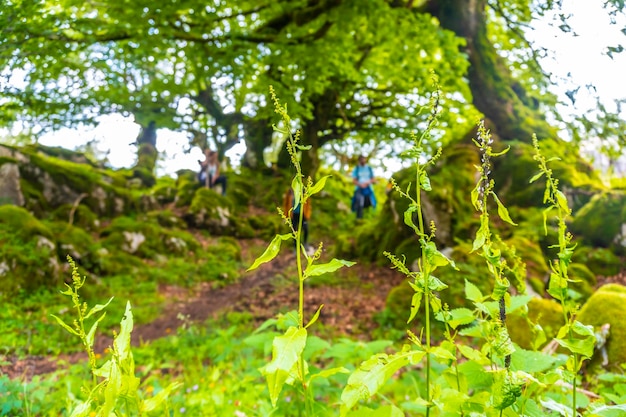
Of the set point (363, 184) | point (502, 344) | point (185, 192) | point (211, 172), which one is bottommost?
point (185, 192)

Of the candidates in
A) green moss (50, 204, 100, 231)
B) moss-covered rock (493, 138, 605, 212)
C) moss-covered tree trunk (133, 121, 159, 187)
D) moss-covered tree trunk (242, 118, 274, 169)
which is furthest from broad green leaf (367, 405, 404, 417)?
moss-covered tree trunk (133, 121, 159, 187)

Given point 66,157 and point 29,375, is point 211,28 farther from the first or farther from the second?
point 66,157

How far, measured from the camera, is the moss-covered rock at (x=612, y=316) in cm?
280

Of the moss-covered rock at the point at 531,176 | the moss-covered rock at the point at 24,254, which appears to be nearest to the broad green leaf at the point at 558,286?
the moss-covered rock at the point at 24,254

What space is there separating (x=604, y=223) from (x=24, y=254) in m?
10.7

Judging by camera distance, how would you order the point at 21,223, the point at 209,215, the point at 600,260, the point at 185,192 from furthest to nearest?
1. the point at 185,192
2. the point at 209,215
3. the point at 600,260
4. the point at 21,223

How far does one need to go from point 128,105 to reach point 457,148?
8.77m

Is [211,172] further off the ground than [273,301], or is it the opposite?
[211,172]

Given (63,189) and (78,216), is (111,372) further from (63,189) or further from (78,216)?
(63,189)

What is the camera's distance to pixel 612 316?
2992mm

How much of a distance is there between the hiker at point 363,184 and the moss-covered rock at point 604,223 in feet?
15.2

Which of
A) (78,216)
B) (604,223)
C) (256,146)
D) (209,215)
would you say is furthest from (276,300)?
(256,146)

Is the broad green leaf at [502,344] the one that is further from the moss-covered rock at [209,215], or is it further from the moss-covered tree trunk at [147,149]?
the moss-covered tree trunk at [147,149]

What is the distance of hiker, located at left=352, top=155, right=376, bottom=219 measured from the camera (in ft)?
33.0
